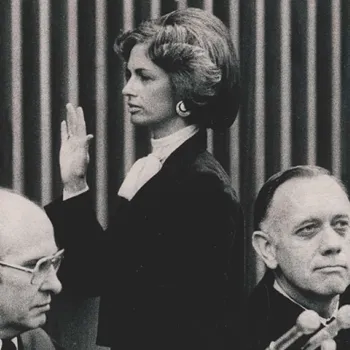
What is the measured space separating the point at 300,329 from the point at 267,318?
391mm

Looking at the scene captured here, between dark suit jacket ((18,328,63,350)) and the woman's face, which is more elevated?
the woman's face

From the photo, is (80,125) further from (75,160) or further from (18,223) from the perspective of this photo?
(18,223)

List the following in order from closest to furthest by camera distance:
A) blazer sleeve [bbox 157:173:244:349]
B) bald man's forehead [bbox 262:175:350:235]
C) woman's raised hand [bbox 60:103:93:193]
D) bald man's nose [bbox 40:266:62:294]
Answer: bald man's nose [bbox 40:266:62:294], bald man's forehead [bbox 262:175:350:235], blazer sleeve [bbox 157:173:244:349], woman's raised hand [bbox 60:103:93:193]

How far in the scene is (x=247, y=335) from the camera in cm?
203

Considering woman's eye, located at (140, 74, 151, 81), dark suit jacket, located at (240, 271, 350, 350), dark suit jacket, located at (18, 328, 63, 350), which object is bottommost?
dark suit jacket, located at (18, 328, 63, 350)

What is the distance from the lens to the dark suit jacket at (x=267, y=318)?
2.02 m

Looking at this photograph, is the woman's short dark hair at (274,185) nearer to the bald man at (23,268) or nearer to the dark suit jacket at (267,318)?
the dark suit jacket at (267,318)

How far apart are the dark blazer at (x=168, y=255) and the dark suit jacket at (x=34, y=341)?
25cm

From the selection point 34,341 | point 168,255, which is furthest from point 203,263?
point 34,341

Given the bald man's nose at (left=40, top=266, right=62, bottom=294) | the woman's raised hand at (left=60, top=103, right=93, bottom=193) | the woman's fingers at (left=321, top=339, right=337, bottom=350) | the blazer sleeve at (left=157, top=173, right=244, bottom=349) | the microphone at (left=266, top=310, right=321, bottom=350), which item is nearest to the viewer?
the microphone at (left=266, top=310, right=321, bottom=350)

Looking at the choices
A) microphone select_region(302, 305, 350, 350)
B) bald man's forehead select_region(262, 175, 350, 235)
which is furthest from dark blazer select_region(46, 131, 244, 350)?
microphone select_region(302, 305, 350, 350)

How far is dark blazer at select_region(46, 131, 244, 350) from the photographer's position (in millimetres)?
2240

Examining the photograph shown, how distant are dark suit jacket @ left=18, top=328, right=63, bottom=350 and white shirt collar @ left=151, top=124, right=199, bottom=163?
527mm

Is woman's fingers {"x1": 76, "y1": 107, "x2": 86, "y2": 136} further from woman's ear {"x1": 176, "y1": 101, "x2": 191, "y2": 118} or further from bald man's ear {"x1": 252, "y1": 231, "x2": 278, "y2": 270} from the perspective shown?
bald man's ear {"x1": 252, "y1": 231, "x2": 278, "y2": 270}
